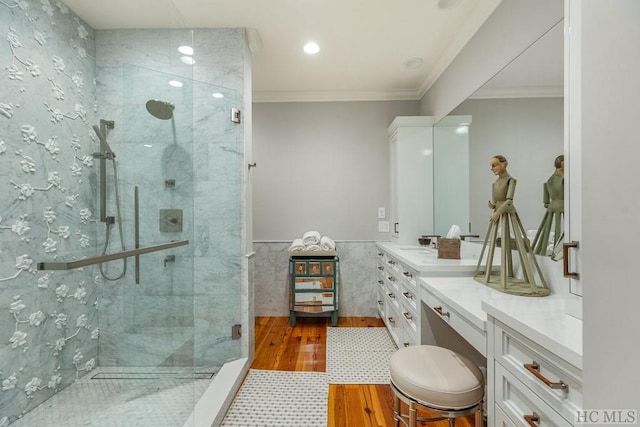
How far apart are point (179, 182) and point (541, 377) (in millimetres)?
1847

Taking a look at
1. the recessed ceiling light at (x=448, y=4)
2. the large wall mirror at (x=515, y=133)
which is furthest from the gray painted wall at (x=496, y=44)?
the recessed ceiling light at (x=448, y=4)

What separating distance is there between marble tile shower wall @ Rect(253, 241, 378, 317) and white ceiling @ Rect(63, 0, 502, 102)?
71.9 inches

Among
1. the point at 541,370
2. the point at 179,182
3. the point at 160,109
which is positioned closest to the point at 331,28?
the point at 160,109

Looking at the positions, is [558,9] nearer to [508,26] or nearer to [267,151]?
[508,26]

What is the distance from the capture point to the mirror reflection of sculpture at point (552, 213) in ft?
4.09

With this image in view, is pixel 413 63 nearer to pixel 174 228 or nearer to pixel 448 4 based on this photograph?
pixel 448 4

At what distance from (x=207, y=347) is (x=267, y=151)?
83.1 inches

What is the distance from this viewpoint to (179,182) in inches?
66.9

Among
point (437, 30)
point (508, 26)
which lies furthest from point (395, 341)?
point (437, 30)

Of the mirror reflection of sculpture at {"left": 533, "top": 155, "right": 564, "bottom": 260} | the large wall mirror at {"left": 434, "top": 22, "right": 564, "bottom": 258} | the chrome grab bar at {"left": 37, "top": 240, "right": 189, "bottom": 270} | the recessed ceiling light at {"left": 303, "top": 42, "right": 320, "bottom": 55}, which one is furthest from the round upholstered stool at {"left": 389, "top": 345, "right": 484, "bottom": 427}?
the recessed ceiling light at {"left": 303, "top": 42, "right": 320, "bottom": 55}

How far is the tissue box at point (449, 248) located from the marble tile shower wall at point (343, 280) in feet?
3.99

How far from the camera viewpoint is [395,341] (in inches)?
96.3

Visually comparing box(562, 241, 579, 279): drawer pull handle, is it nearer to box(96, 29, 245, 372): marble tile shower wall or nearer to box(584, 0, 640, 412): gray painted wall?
box(584, 0, 640, 412): gray painted wall

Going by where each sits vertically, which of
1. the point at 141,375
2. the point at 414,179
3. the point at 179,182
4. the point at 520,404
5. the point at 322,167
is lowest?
the point at 141,375
